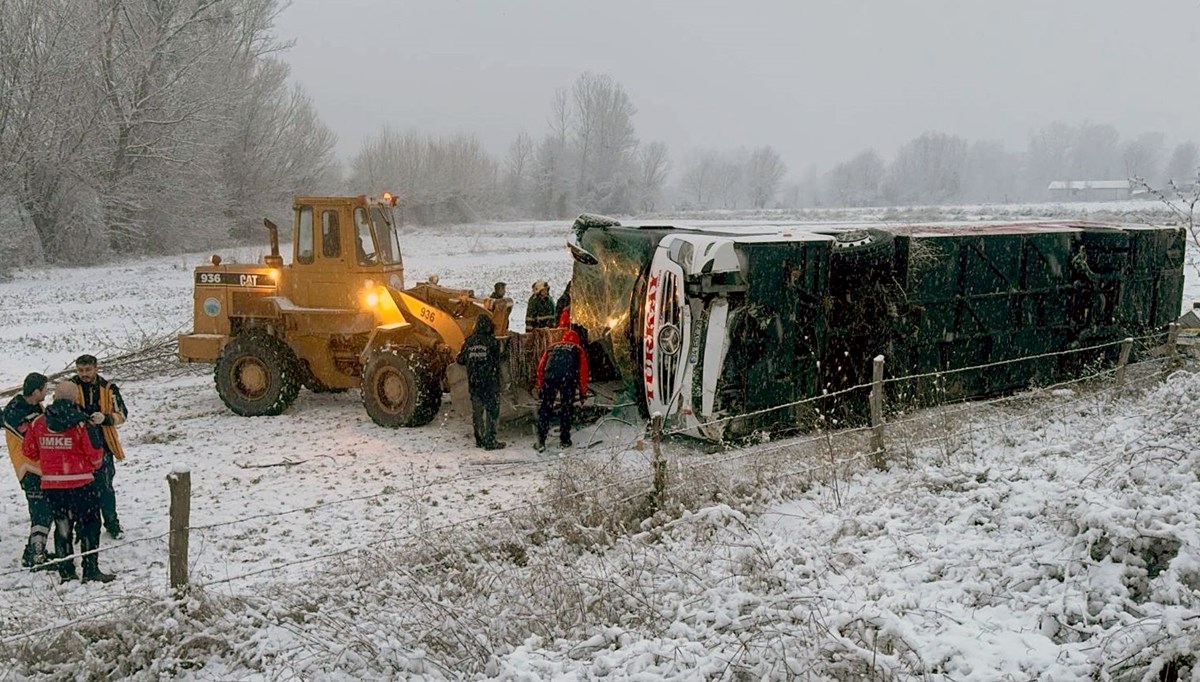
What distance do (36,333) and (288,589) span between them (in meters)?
16.9

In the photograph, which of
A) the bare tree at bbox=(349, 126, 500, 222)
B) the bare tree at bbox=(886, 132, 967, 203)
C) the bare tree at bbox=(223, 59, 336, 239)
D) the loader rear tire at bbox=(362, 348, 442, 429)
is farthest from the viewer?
the bare tree at bbox=(886, 132, 967, 203)

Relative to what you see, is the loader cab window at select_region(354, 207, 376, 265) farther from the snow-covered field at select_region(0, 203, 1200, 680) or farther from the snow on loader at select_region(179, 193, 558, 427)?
the snow-covered field at select_region(0, 203, 1200, 680)

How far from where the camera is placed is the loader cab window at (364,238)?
1203 centimetres

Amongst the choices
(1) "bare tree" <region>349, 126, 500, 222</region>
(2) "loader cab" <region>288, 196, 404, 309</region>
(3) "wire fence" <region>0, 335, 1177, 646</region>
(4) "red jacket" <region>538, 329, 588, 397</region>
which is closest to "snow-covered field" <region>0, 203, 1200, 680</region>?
(3) "wire fence" <region>0, 335, 1177, 646</region>

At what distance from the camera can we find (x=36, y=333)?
19.5m

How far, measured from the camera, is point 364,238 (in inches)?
482

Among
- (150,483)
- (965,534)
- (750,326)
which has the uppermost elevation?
(750,326)

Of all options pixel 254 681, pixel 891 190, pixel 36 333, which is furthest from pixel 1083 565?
pixel 891 190

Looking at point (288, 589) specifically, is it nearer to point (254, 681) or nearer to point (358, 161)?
point (254, 681)

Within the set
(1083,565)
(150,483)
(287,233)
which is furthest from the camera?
(287,233)

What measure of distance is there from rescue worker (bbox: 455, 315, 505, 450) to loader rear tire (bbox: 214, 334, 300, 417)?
9.89ft

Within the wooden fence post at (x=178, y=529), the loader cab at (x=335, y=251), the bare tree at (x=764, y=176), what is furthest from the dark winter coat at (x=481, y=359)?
the bare tree at (x=764, y=176)

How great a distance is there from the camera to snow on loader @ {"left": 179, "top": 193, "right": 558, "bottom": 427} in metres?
11.3

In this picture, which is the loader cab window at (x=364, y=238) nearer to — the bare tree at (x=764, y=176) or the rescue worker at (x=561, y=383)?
the rescue worker at (x=561, y=383)
